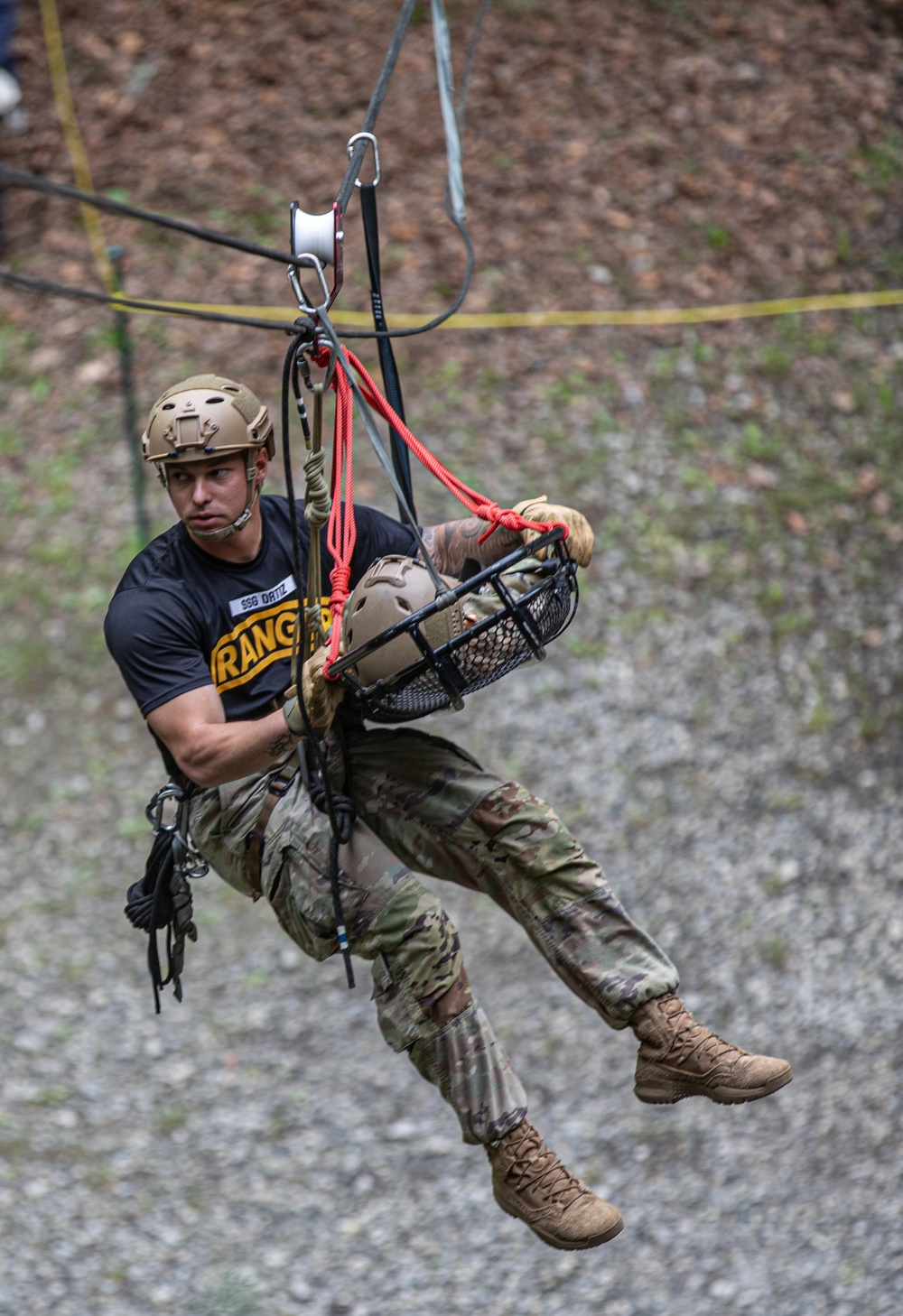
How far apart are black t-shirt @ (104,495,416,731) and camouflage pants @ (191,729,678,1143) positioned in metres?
0.33

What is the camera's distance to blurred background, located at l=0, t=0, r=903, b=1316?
7.00 m

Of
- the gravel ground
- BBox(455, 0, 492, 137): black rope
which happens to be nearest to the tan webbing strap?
BBox(455, 0, 492, 137): black rope

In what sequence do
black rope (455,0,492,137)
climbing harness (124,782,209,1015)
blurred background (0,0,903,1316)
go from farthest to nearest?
blurred background (0,0,903,1316) → black rope (455,0,492,137) → climbing harness (124,782,209,1015)

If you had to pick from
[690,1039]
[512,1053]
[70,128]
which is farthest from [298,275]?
[70,128]

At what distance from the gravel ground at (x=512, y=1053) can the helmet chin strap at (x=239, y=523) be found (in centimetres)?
445

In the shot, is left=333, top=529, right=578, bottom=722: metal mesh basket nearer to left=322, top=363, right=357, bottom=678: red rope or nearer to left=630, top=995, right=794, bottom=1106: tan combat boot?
left=322, top=363, right=357, bottom=678: red rope

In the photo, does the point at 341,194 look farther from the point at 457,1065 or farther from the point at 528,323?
the point at 528,323

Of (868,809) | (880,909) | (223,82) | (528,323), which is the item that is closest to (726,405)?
(528,323)

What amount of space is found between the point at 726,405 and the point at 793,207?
5.83 ft

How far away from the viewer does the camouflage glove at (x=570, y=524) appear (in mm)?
3502

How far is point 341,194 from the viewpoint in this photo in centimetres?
331

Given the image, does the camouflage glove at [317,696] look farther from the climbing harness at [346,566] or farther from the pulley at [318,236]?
the pulley at [318,236]

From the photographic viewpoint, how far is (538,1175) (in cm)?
354

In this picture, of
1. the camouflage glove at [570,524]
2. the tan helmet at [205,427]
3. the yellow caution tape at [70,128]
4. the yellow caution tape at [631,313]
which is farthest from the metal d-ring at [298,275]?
the yellow caution tape at [70,128]
